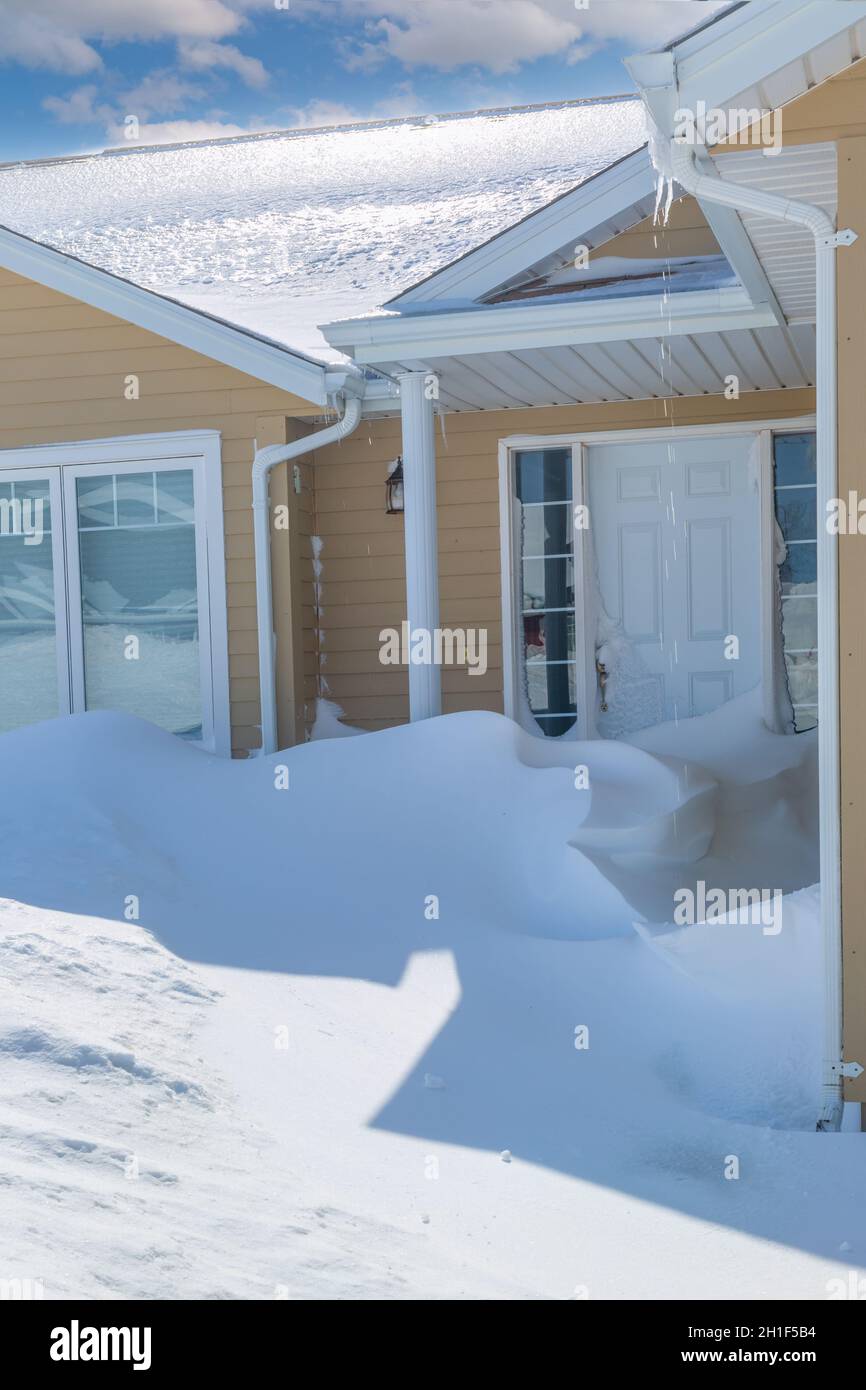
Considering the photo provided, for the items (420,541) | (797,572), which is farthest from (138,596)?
(797,572)

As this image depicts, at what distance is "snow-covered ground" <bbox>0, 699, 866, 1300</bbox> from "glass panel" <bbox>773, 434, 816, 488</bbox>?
2007mm

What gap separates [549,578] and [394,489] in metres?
1.24

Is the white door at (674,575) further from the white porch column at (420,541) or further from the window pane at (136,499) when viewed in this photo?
the window pane at (136,499)

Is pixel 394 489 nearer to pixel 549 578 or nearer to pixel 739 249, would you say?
pixel 549 578

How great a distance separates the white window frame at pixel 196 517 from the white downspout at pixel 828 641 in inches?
197

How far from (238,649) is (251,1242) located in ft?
20.2

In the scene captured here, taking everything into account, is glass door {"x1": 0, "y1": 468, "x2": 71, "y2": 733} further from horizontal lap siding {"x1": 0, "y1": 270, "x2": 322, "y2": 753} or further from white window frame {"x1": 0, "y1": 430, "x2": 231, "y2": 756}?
horizontal lap siding {"x1": 0, "y1": 270, "x2": 322, "y2": 753}

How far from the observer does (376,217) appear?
36.9 ft

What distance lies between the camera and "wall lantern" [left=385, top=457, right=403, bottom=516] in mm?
9328

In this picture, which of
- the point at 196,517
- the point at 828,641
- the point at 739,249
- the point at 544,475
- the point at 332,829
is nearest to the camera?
the point at 828,641

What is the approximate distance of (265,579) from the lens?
28.4 feet

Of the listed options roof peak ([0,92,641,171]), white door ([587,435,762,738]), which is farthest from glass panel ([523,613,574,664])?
roof peak ([0,92,641,171])
